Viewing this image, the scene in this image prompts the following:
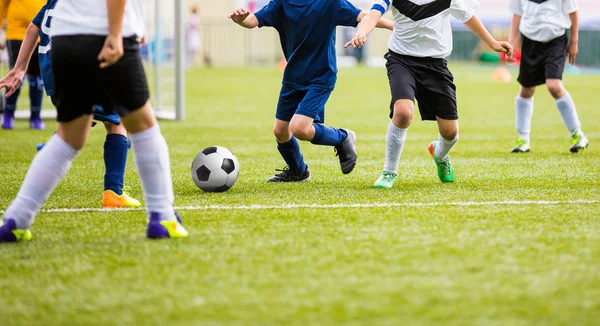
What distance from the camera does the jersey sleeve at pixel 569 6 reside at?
797 cm

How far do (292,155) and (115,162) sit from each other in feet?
4.95

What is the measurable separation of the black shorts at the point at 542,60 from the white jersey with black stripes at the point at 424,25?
99.7 inches

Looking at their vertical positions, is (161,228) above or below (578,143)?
above

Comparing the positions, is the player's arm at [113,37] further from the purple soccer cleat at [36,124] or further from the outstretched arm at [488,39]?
the purple soccer cleat at [36,124]

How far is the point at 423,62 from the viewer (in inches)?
225

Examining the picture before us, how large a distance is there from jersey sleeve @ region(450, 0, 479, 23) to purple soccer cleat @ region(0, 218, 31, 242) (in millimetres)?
3304

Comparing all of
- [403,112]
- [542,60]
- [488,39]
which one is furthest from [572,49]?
[403,112]

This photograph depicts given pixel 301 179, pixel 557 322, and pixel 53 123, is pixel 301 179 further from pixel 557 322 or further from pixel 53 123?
pixel 53 123

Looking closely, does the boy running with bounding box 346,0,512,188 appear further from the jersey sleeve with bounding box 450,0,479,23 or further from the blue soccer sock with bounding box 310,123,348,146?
the blue soccer sock with bounding box 310,123,348,146

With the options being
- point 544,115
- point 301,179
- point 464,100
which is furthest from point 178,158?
point 464,100

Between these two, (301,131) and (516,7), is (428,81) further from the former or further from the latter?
(516,7)

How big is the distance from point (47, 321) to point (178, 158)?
5146 mm

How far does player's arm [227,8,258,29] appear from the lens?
5.61m

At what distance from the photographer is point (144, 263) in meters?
3.47
